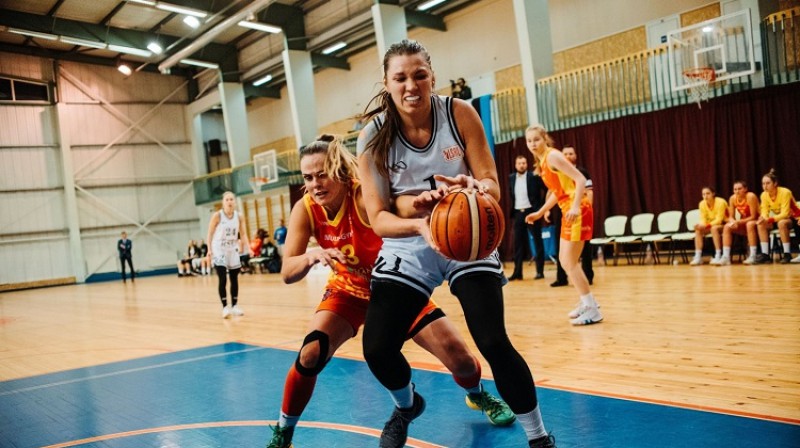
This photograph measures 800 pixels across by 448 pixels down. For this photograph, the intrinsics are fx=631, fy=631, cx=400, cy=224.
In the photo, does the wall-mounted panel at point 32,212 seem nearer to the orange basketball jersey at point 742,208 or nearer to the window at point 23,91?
the window at point 23,91

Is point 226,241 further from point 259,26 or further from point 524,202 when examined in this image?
point 259,26

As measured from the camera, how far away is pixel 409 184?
7.95ft

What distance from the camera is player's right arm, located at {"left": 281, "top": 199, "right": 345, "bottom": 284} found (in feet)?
8.08

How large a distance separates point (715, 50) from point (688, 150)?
67.9 inches

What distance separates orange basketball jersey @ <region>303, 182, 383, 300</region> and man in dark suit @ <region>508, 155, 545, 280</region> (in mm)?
6617

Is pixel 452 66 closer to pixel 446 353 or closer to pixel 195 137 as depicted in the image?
pixel 195 137

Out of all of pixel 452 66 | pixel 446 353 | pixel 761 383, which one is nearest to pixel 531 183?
pixel 761 383

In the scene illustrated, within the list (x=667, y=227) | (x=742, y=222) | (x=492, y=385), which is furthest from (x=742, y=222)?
(x=492, y=385)

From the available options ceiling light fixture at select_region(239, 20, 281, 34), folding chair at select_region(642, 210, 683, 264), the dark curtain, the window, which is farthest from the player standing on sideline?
the window

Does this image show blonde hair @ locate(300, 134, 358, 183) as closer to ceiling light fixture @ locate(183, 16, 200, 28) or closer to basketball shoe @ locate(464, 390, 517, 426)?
basketball shoe @ locate(464, 390, 517, 426)

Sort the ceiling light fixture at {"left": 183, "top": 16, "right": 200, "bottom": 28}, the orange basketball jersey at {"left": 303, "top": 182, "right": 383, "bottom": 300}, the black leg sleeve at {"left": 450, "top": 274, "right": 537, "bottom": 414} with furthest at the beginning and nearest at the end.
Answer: the ceiling light fixture at {"left": 183, "top": 16, "right": 200, "bottom": 28}
the orange basketball jersey at {"left": 303, "top": 182, "right": 383, "bottom": 300}
the black leg sleeve at {"left": 450, "top": 274, "right": 537, "bottom": 414}

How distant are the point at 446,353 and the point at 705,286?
5393mm

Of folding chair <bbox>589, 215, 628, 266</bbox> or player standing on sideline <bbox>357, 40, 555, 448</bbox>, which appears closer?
player standing on sideline <bbox>357, 40, 555, 448</bbox>

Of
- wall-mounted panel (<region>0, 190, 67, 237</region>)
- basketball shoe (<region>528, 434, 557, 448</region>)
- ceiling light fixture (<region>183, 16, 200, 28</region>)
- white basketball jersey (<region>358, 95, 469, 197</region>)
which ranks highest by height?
ceiling light fixture (<region>183, 16, 200, 28</region>)
